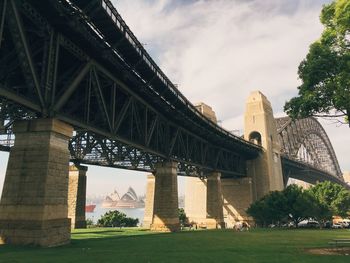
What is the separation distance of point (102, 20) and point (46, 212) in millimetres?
13705

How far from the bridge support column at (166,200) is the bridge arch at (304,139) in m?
76.1

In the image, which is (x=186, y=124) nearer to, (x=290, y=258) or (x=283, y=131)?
(x=290, y=258)

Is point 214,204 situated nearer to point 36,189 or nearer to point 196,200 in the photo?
point 196,200

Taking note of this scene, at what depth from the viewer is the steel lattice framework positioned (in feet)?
401

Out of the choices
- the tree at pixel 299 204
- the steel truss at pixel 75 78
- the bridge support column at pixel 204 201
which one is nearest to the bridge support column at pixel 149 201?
the bridge support column at pixel 204 201

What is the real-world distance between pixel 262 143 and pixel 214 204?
28978 mm

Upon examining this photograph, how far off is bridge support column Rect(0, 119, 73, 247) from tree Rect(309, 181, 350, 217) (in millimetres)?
45967

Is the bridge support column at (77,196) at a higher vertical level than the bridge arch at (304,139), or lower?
lower

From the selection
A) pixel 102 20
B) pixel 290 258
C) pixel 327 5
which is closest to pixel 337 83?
pixel 327 5

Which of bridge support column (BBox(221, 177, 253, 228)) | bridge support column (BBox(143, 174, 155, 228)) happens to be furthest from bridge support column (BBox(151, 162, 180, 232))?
bridge support column (BBox(221, 177, 253, 228))

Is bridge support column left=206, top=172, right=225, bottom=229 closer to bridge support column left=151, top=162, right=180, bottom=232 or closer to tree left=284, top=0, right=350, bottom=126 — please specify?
bridge support column left=151, top=162, right=180, bottom=232

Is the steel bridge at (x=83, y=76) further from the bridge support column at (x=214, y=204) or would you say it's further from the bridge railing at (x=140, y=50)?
the bridge support column at (x=214, y=204)

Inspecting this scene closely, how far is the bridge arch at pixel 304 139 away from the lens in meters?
129

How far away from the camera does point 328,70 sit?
25.2 metres
